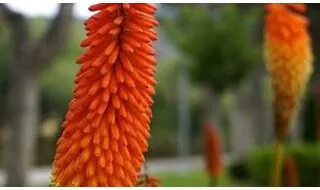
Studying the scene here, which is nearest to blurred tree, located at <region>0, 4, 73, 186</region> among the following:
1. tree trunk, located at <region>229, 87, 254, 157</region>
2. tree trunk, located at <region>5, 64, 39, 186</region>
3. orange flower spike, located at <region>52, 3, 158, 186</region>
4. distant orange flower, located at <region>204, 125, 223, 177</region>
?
tree trunk, located at <region>5, 64, 39, 186</region>

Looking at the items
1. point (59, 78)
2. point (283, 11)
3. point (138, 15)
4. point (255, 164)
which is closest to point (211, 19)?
point (255, 164)

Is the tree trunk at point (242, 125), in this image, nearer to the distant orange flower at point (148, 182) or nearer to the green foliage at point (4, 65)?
the green foliage at point (4, 65)

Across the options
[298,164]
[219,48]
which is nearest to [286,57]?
[298,164]

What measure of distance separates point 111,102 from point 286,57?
0.75 m

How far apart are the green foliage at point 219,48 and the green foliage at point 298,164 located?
85 cm

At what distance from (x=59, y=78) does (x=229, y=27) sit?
503cm

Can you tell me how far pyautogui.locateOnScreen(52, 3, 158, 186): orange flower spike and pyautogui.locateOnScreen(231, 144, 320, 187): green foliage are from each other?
5.57 m

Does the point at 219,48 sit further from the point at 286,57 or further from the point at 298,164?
the point at 286,57

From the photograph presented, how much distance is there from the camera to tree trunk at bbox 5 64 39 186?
587cm

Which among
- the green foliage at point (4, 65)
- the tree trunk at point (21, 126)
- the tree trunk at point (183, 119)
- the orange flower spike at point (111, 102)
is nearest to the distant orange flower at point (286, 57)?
the orange flower spike at point (111, 102)

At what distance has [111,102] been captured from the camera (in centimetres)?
58

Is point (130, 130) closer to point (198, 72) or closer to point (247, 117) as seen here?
point (198, 72)

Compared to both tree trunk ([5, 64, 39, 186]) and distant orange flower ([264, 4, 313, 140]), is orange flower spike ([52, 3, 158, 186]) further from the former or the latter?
tree trunk ([5, 64, 39, 186])

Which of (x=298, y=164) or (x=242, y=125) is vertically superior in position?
(x=298, y=164)
